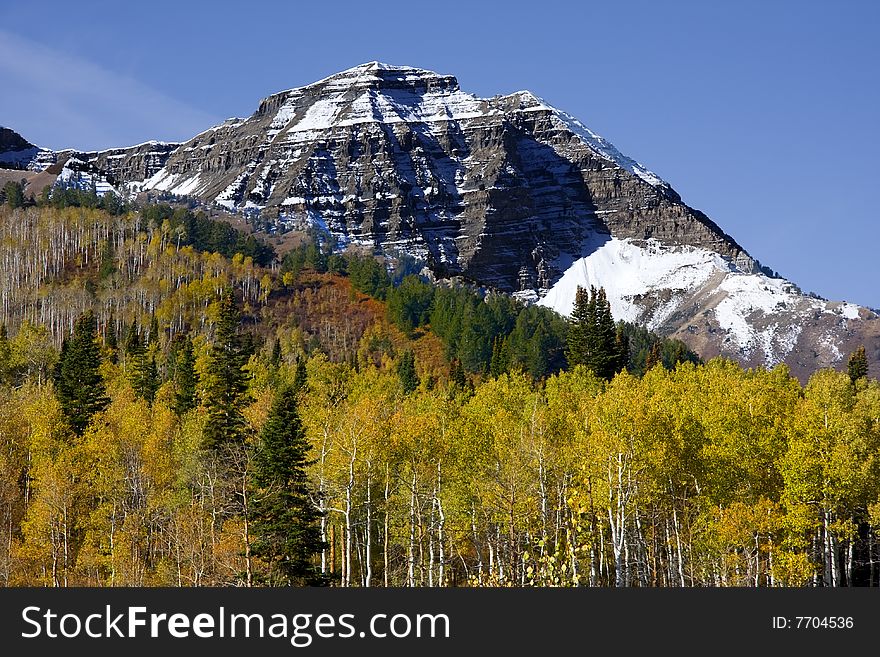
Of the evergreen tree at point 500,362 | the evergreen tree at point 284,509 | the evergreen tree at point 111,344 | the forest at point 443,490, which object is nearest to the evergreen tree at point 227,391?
the forest at point 443,490

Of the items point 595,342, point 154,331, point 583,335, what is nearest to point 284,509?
point 595,342

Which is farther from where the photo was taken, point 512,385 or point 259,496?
point 512,385

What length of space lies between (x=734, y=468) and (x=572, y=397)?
35.7 meters

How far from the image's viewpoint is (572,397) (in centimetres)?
8725

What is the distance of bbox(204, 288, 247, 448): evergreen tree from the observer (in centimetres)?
7675

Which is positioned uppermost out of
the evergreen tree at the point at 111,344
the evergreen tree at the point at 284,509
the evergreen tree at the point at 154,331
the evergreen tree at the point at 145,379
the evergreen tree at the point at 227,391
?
the evergreen tree at the point at 154,331

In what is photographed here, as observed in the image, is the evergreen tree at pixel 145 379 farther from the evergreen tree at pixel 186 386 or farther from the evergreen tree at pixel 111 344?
the evergreen tree at pixel 111 344

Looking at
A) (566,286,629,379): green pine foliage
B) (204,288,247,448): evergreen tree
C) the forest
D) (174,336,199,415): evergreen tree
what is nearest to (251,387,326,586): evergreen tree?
the forest

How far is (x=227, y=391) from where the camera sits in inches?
3342

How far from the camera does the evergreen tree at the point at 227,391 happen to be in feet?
252

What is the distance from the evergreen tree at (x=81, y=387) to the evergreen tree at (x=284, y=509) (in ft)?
142

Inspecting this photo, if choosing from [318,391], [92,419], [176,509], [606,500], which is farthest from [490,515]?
[318,391]

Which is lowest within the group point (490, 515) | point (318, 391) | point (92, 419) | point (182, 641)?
point (182, 641)

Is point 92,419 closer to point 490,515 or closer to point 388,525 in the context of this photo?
point 388,525
